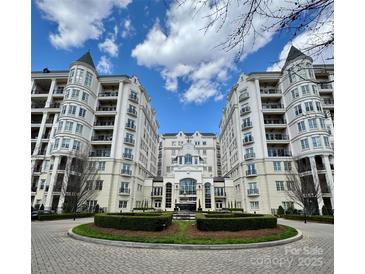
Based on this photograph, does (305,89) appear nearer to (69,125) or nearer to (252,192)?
(252,192)

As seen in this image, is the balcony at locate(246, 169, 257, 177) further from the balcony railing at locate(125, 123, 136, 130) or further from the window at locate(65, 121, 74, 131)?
the window at locate(65, 121, 74, 131)

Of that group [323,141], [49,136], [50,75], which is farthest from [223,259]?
[50,75]

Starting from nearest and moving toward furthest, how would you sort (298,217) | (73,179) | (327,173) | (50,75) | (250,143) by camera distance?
(298,217) → (73,179) → (327,173) → (250,143) → (50,75)

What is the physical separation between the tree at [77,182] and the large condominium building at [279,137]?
26748mm

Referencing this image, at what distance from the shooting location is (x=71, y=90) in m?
33.8

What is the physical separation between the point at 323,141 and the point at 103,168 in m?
37.7

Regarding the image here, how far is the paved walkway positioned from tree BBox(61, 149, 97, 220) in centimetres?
1830

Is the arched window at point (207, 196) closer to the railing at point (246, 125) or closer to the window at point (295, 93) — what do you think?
the railing at point (246, 125)

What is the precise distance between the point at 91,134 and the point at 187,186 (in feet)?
72.3

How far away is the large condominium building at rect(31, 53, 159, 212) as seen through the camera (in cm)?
3155

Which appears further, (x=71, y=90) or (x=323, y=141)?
(x=71, y=90)

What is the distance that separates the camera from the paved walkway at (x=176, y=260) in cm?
585

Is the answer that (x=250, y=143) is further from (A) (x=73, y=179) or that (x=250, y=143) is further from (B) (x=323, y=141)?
(A) (x=73, y=179)

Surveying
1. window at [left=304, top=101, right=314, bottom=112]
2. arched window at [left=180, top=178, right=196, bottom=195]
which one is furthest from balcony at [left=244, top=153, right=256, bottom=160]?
arched window at [left=180, top=178, right=196, bottom=195]
